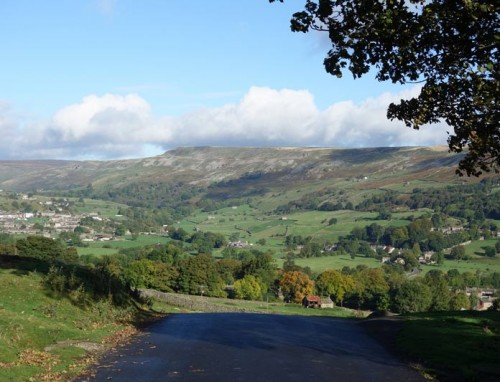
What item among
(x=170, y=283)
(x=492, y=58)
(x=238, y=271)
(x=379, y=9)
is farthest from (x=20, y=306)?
(x=238, y=271)

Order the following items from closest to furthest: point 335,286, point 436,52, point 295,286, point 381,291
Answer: point 436,52, point 381,291, point 295,286, point 335,286

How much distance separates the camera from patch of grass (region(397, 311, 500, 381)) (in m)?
21.0

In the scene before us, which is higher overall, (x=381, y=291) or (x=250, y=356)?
(x=250, y=356)

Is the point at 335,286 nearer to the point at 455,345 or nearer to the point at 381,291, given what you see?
the point at 381,291

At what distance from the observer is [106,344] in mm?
25844

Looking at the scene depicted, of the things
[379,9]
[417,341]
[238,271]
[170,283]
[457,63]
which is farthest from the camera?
[238,271]

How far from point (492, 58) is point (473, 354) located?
1133 centimetres

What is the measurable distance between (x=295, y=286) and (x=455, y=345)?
11693cm

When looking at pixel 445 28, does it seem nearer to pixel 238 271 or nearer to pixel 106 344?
pixel 106 344

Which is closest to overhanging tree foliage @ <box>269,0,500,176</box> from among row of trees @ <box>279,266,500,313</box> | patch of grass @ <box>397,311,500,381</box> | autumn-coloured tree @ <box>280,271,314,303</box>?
patch of grass @ <box>397,311,500,381</box>

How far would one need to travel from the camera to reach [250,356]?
938 inches

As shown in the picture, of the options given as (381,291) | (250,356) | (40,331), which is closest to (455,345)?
(250,356)

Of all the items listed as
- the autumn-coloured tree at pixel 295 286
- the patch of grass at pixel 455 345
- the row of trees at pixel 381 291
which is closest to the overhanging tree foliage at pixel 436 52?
the patch of grass at pixel 455 345

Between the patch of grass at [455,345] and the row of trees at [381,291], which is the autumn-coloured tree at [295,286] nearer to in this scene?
the row of trees at [381,291]
